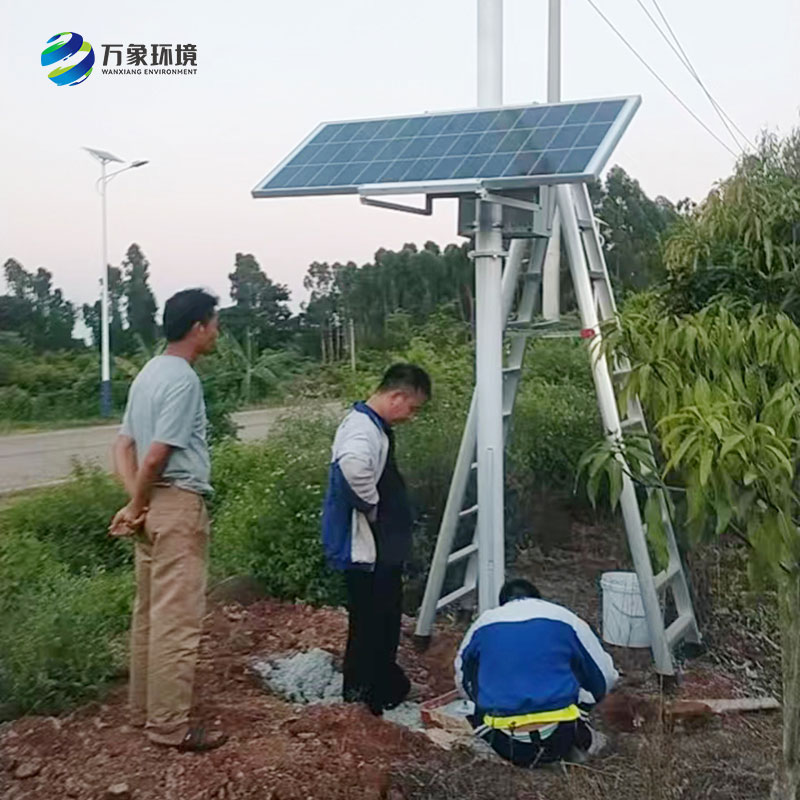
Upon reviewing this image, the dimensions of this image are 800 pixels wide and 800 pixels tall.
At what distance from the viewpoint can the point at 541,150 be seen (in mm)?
3982

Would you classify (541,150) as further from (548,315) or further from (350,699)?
(350,699)

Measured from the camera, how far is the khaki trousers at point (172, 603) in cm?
364

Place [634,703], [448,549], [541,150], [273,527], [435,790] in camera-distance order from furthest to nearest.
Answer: [273,527], [448,549], [634,703], [541,150], [435,790]

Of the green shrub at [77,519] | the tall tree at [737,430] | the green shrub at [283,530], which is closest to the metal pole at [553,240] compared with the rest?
the green shrub at [283,530]

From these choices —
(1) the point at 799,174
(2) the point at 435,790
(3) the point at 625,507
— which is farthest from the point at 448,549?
(1) the point at 799,174

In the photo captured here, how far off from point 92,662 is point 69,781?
650 millimetres

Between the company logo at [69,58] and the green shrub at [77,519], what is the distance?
1940mm

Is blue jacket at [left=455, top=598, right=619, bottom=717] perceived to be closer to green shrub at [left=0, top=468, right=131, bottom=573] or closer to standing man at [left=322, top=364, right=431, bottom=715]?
standing man at [left=322, top=364, right=431, bottom=715]

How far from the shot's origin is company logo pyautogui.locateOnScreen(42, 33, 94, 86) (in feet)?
17.4

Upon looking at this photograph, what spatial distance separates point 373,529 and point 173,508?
2.54ft

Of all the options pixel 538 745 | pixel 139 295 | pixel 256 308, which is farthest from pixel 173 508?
pixel 256 308

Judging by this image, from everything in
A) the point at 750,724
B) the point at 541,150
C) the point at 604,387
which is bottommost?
the point at 750,724

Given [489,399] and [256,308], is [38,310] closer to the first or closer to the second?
[256,308]

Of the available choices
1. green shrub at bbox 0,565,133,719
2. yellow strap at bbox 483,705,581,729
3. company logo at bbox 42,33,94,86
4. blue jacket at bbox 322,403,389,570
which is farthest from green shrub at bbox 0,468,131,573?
yellow strap at bbox 483,705,581,729
